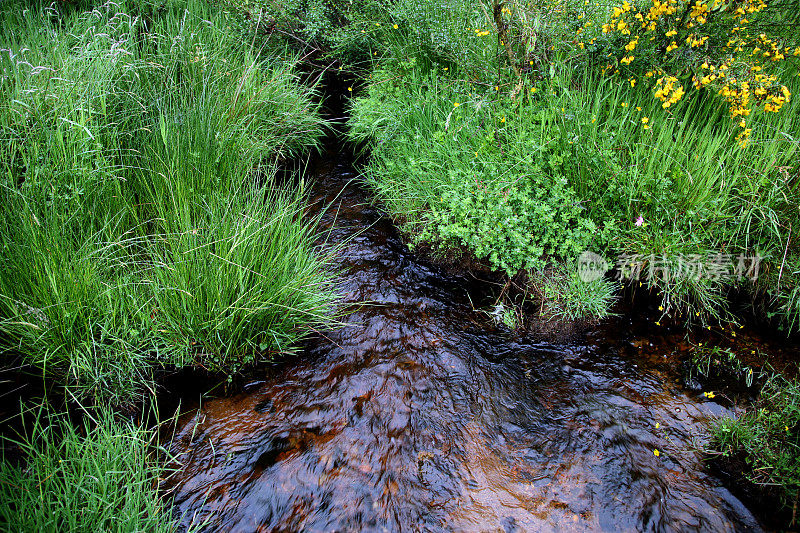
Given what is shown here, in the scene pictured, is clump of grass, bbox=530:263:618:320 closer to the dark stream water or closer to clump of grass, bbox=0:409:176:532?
the dark stream water

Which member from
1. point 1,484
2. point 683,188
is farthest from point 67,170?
point 683,188

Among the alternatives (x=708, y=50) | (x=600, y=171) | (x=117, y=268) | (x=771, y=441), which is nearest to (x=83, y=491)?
(x=117, y=268)

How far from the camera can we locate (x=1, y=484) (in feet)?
5.66

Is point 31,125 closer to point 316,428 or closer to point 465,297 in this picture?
point 316,428

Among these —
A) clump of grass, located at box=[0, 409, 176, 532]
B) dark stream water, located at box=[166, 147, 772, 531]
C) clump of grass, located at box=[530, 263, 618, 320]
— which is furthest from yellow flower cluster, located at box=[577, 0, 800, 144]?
clump of grass, located at box=[0, 409, 176, 532]

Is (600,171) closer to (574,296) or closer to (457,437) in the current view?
(574,296)

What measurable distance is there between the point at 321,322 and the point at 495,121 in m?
2.20

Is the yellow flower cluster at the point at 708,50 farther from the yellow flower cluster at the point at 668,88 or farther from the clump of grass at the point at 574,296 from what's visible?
the clump of grass at the point at 574,296

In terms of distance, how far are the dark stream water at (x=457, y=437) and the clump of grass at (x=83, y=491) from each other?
0.25m

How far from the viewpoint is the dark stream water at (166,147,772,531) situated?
219 centimetres

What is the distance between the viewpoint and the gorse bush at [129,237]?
2.33m

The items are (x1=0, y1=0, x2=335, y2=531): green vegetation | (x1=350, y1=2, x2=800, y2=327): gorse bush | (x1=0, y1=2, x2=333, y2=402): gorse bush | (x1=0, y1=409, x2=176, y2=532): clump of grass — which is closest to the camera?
(x1=0, y1=409, x2=176, y2=532): clump of grass

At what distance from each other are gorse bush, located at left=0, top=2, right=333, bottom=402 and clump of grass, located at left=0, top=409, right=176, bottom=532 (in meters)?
0.42

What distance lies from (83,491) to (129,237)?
5.46 ft
